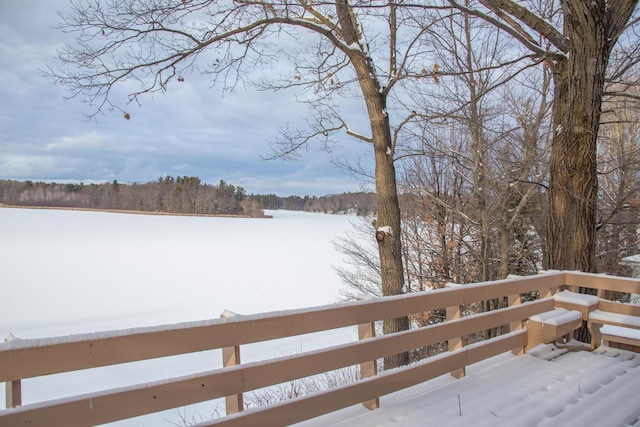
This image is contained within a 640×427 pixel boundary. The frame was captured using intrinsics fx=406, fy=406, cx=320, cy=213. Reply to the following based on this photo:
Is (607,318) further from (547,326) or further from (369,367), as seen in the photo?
(369,367)

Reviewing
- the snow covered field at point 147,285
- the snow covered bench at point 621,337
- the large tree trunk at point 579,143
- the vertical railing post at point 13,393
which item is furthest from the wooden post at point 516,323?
the snow covered field at point 147,285

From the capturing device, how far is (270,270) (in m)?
26.1

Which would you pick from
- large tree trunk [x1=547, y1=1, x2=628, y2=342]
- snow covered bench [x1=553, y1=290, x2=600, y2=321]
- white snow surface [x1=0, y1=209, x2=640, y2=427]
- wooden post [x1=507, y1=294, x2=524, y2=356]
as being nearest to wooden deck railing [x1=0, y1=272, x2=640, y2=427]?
white snow surface [x1=0, y1=209, x2=640, y2=427]

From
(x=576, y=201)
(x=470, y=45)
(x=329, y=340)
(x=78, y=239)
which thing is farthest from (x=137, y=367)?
(x=78, y=239)

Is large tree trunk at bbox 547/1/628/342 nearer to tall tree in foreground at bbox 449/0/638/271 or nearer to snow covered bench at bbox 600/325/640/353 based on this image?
tall tree in foreground at bbox 449/0/638/271

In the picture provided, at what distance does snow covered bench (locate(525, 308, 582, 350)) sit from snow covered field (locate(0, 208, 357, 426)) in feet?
23.7

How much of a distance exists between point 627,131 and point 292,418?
18.9m

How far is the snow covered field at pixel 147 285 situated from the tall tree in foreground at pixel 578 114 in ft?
25.6

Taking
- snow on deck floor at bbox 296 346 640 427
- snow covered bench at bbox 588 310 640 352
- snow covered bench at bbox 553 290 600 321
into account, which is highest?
snow covered bench at bbox 553 290 600 321

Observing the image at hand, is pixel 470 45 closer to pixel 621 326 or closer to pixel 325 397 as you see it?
pixel 621 326

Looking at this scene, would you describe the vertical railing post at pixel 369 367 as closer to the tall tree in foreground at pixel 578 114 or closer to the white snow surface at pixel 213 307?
the white snow surface at pixel 213 307

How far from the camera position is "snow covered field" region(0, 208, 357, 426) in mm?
11469

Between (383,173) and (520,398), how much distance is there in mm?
5242

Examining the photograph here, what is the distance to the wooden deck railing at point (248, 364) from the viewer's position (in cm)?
178
